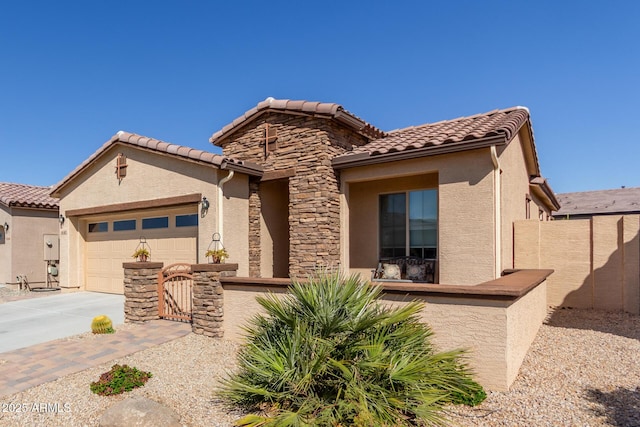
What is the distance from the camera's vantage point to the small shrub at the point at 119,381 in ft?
17.1

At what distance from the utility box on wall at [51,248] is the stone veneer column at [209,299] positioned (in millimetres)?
13267

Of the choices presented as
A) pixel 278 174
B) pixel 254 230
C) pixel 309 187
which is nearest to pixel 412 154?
pixel 309 187

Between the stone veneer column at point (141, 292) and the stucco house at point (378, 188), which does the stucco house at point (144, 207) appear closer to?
the stucco house at point (378, 188)

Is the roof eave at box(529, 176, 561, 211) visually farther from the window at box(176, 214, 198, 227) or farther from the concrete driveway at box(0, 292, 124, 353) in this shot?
the concrete driveway at box(0, 292, 124, 353)

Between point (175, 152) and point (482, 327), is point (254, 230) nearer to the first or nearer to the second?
point (175, 152)

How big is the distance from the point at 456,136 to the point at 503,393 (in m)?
5.67

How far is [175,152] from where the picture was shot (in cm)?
1066

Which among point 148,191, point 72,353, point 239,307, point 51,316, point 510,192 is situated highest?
point 148,191

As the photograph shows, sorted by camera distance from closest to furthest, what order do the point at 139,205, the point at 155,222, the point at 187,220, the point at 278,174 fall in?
the point at 278,174
the point at 187,220
the point at 139,205
the point at 155,222

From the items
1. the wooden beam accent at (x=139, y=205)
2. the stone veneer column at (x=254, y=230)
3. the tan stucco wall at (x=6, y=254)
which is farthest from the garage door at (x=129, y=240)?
the tan stucco wall at (x=6, y=254)

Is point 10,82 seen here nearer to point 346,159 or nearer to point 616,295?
point 346,159

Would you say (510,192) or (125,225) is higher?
(510,192)

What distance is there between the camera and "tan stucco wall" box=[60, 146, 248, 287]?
10.3m

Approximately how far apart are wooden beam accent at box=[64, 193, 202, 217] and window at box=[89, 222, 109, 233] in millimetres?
617
